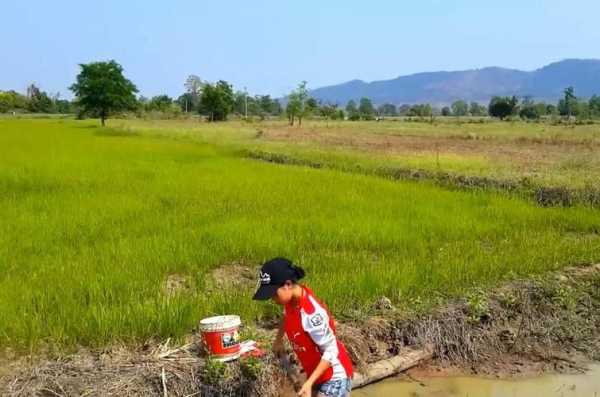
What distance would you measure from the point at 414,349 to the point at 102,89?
3920 centimetres

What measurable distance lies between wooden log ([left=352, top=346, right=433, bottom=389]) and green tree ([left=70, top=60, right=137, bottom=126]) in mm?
38917

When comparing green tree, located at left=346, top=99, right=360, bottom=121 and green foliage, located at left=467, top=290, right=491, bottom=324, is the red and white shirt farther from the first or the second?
green tree, located at left=346, top=99, right=360, bottom=121

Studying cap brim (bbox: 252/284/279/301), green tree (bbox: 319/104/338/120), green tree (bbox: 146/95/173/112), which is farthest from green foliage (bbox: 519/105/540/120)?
cap brim (bbox: 252/284/279/301)

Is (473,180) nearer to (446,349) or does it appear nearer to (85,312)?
(446,349)

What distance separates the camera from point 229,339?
11.7 ft

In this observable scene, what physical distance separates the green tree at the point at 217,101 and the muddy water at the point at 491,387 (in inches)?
2065

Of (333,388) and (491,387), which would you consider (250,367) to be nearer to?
(333,388)

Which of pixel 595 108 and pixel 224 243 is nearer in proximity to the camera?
pixel 224 243

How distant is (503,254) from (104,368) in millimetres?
4301

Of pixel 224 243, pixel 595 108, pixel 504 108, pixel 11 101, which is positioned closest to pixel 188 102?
pixel 11 101

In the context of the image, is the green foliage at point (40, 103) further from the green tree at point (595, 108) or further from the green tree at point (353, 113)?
the green tree at point (595, 108)

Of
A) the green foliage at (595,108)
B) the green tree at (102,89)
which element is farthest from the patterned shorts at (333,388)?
the green foliage at (595,108)

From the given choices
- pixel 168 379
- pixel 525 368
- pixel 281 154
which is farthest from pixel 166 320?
pixel 281 154

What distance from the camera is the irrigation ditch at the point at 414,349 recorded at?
3.44 meters
